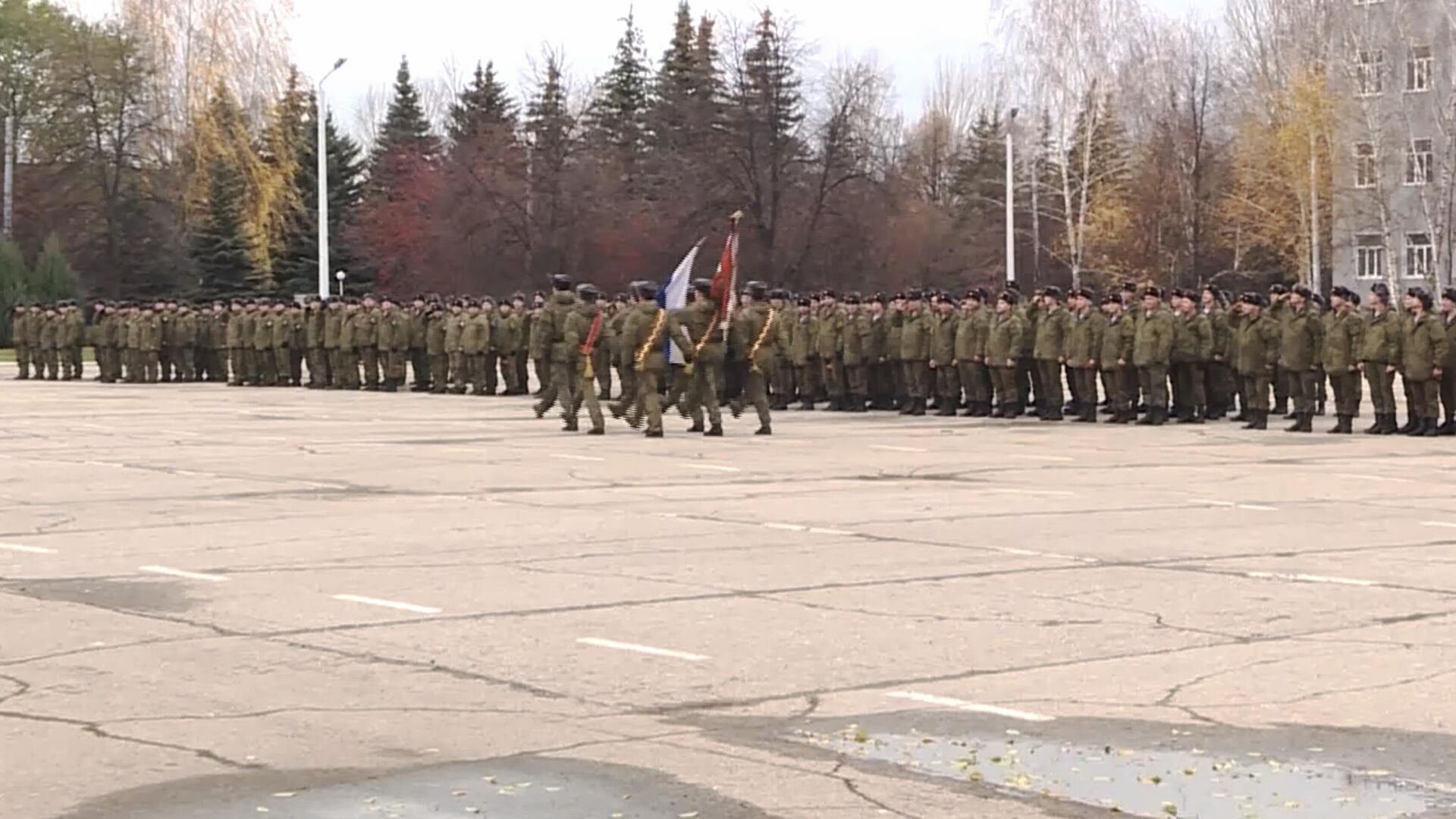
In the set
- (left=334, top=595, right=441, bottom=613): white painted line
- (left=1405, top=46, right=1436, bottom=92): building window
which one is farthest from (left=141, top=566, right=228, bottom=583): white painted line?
(left=1405, top=46, right=1436, bottom=92): building window

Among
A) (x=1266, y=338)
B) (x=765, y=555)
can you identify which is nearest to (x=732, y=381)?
(x=1266, y=338)

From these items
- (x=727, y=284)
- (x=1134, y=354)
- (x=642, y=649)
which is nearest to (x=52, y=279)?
(x=727, y=284)

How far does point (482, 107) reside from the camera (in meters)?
80.1

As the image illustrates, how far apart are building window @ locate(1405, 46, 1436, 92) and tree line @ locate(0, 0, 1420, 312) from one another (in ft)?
8.35

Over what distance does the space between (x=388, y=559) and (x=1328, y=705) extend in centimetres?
614

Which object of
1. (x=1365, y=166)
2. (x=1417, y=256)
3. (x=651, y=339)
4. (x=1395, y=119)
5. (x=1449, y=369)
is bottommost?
(x=1449, y=369)

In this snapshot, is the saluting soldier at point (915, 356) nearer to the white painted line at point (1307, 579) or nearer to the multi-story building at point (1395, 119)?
the white painted line at point (1307, 579)

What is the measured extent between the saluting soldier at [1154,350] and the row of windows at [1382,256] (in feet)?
126

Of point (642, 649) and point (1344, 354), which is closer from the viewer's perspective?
point (642, 649)

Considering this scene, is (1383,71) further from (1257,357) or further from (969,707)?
(969,707)

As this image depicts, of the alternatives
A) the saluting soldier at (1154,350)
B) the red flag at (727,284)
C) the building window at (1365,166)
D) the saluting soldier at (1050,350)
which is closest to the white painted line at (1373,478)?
the red flag at (727,284)

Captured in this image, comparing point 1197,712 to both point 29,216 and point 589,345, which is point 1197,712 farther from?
point 29,216

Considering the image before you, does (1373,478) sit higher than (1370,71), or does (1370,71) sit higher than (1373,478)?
(1370,71)

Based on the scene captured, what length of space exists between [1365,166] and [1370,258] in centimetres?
799
